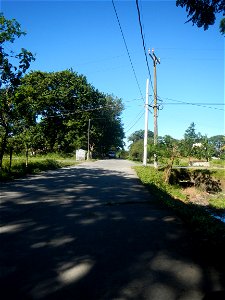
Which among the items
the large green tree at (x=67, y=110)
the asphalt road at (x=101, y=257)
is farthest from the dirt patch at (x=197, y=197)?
the large green tree at (x=67, y=110)

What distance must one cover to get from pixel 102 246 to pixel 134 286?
154 centimetres

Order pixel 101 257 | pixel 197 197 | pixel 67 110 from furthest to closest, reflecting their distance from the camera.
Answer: pixel 67 110, pixel 197 197, pixel 101 257

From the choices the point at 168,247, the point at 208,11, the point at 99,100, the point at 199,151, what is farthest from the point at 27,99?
the point at 99,100

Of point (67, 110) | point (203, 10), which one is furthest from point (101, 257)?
point (67, 110)

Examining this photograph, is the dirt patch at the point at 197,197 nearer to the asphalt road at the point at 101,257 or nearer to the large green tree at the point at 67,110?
the asphalt road at the point at 101,257

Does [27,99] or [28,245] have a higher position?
[27,99]

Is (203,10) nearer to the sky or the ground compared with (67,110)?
nearer to the ground

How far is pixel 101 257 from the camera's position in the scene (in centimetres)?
463

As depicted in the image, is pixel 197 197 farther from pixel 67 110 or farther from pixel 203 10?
pixel 67 110

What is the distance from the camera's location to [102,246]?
5.18 metres

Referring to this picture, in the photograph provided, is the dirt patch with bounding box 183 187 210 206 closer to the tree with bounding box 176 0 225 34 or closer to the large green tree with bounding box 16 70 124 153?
the tree with bounding box 176 0 225 34

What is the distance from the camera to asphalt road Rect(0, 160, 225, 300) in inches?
141

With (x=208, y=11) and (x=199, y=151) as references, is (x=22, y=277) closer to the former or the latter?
(x=208, y=11)

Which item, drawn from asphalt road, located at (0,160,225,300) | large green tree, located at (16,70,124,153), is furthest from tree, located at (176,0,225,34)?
large green tree, located at (16,70,124,153)
